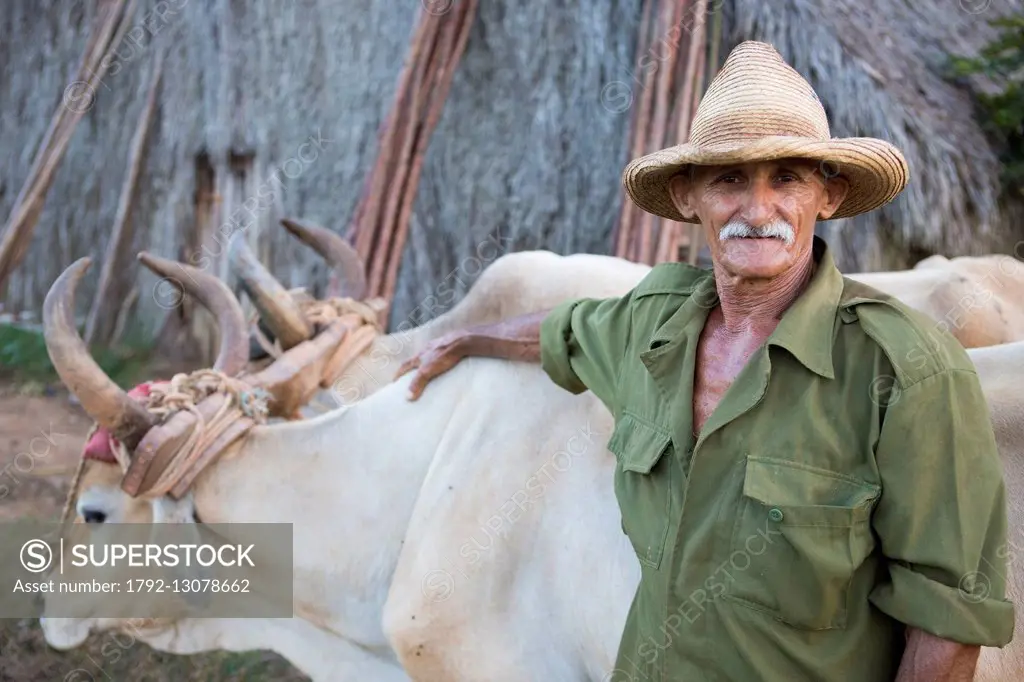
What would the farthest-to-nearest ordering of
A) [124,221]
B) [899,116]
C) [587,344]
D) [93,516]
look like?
[124,221], [899,116], [93,516], [587,344]

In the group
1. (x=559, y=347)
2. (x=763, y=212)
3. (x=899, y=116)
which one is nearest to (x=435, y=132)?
(x=899, y=116)

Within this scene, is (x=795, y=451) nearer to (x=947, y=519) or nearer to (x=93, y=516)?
→ (x=947, y=519)

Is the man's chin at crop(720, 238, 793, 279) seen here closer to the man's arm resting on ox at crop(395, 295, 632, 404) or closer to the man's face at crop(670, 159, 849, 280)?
the man's face at crop(670, 159, 849, 280)

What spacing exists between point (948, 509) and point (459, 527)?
1.28m

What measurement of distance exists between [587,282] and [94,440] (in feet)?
5.12

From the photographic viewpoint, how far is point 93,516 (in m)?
2.61

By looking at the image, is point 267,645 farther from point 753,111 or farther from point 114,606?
point 753,111

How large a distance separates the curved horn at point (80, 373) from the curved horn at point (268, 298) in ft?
3.24

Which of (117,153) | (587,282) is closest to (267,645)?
(587,282)

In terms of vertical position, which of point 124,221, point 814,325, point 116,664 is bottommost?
point 116,664

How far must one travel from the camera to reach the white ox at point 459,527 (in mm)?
2221

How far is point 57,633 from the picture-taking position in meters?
2.72

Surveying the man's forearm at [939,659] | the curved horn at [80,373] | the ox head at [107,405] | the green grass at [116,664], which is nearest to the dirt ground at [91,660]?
the green grass at [116,664]

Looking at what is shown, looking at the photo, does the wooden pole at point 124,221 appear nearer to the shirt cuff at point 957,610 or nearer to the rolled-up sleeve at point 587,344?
the rolled-up sleeve at point 587,344
